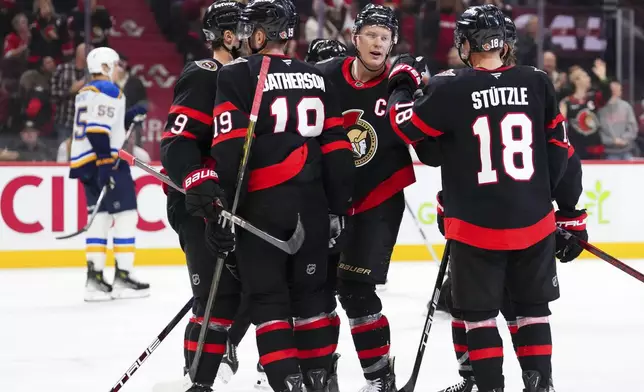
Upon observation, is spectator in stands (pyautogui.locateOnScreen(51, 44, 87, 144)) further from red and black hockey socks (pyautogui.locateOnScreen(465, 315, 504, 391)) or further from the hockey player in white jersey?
red and black hockey socks (pyautogui.locateOnScreen(465, 315, 504, 391))

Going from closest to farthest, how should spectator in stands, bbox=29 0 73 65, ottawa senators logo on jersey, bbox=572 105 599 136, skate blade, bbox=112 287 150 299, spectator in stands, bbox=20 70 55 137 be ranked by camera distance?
skate blade, bbox=112 287 150 299 < spectator in stands, bbox=20 70 55 137 < spectator in stands, bbox=29 0 73 65 < ottawa senators logo on jersey, bbox=572 105 599 136

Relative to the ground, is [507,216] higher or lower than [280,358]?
higher

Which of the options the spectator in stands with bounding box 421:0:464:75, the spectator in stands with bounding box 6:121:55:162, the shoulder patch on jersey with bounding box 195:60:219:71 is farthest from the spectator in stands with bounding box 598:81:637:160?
the shoulder patch on jersey with bounding box 195:60:219:71

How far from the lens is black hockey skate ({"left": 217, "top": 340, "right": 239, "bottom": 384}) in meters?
3.78

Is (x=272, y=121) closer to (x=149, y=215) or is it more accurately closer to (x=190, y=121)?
(x=190, y=121)

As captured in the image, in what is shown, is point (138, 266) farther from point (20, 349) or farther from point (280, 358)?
point (280, 358)

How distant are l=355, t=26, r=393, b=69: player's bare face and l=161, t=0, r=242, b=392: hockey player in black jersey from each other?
407 millimetres

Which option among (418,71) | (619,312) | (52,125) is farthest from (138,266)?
(418,71)

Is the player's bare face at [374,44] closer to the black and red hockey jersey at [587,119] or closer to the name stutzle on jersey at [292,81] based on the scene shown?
the name stutzle on jersey at [292,81]

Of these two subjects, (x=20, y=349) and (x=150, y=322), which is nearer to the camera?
(x=20, y=349)

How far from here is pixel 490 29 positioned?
309 centimetres

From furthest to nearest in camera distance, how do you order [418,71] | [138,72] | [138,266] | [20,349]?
1. [138,72]
2. [138,266]
3. [20,349]
4. [418,71]

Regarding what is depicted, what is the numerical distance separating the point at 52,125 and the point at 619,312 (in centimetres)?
423

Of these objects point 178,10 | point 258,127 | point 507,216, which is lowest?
point 507,216
